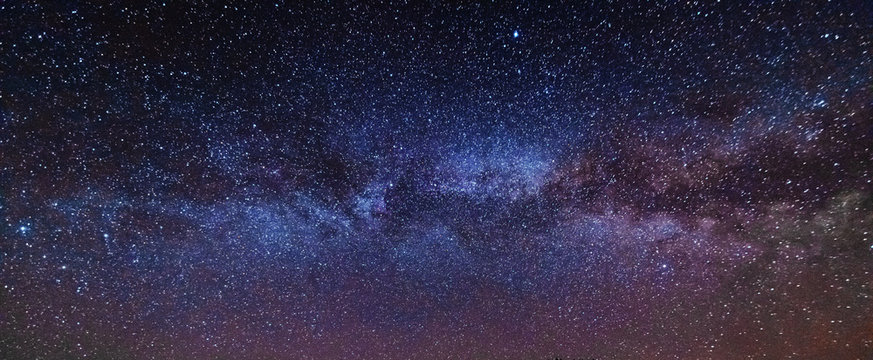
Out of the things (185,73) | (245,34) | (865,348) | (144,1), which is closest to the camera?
(144,1)

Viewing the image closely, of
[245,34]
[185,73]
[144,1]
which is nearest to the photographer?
[144,1]

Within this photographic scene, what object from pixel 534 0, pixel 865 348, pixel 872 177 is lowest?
pixel 865 348

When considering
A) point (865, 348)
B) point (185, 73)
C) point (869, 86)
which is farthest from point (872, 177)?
point (185, 73)

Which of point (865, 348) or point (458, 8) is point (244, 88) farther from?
point (865, 348)

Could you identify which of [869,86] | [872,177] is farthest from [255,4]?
[872,177]

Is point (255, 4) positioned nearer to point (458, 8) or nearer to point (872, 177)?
point (458, 8)

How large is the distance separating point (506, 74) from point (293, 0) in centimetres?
Result: 203

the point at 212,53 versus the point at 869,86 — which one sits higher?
the point at 212,53

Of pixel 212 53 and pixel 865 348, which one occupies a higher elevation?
pixel 212 53

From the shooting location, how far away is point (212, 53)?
324 cm

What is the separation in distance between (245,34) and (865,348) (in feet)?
45.4

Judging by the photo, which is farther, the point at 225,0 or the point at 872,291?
the point at 872,291

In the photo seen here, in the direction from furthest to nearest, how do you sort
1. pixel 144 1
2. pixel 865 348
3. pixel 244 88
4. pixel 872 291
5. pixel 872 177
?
1. pixel 865 348
2. pixel 872 291
3. pixel 872 177
4. pixel 244 88
5. pixel 144 1

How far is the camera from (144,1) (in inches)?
110
